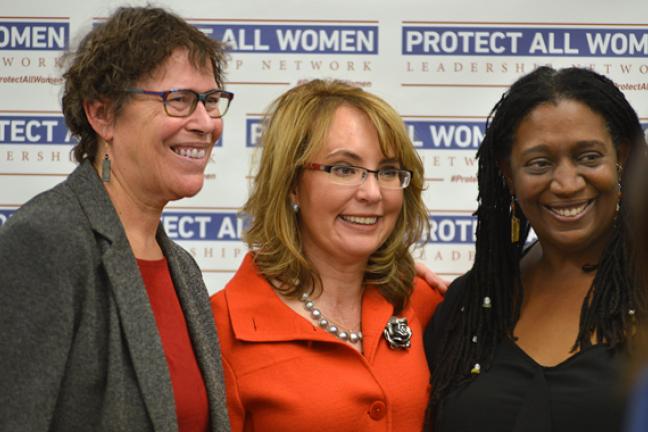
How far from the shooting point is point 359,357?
2.34 m

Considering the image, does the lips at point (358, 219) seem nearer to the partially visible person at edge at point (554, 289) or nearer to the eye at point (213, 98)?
the partially visible person at edge at point (554, 289)

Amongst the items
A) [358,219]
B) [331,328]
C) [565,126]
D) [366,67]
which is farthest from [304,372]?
[366,67]

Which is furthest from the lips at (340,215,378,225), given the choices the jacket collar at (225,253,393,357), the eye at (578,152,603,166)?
the eye at (578,152,603,166)

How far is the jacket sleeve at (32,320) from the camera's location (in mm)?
1663

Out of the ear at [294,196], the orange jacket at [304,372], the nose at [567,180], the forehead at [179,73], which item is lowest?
the orange jacket at [304,372]

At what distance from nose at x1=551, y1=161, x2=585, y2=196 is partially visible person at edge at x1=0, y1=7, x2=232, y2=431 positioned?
2.68ft

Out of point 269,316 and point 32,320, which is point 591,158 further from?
point 32,320

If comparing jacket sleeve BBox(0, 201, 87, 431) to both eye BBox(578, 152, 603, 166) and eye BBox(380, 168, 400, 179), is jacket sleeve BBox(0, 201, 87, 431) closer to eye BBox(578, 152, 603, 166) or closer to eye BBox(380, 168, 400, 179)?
eye BBox(380, 168, 400, 179)

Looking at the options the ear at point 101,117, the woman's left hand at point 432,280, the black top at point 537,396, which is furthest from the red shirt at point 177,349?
the woman's left hand at point 432,280

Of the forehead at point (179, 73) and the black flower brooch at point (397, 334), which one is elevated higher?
the forehead at point (179, 73)

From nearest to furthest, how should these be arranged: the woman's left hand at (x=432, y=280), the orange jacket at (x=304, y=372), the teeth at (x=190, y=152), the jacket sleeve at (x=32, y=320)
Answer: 1. the jacket sleeve at (x=32, y=320)
2. the teeth at (x=190, y=152)
3. the orange jacket at (x=304, y=372)
4. the woman's left hand at (x=432, y=280)

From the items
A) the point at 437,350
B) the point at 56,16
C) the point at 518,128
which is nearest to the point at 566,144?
the point at 518,128

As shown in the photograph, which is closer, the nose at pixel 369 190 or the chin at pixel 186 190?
the chin at pixel 186 190

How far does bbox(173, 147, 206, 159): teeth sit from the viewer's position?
2061 mm
